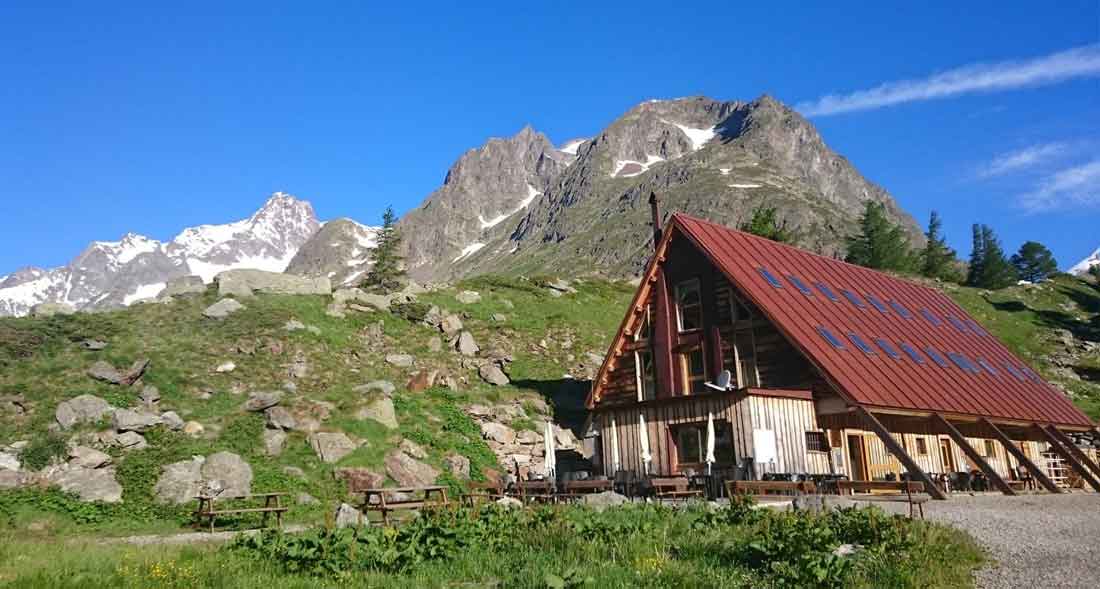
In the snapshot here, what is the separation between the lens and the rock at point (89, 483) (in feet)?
62.2

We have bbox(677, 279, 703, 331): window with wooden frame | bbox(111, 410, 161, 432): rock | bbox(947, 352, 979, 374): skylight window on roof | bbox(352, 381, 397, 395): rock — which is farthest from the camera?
bbox(947, 352, 979, 374): skylight window on roof

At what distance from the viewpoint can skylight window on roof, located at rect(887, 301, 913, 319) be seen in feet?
103

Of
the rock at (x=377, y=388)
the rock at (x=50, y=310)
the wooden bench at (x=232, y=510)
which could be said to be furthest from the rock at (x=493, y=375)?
the rock at (x=50, y=310)

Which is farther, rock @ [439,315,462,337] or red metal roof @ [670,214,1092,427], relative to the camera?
rock @ [439,315,462,337]

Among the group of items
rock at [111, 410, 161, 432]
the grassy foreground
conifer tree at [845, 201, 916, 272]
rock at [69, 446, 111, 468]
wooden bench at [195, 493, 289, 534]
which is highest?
conifer tree at [845, 201, 916, 272]

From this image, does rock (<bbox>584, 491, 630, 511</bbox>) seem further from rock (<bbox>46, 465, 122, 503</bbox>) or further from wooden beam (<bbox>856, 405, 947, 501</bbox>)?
rock (<bbox>46, 465, 122, 503</bbox>)

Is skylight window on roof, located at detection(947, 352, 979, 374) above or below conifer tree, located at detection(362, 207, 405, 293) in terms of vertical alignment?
below

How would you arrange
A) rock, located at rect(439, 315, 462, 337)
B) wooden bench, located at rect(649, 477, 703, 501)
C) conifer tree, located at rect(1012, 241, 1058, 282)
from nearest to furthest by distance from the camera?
wooden bench, located at rect(649, 477, 703, 501) < rock, located at rect(439, 315, 462, 337) < conifer tree, located at rect(1012, 241, 1058, 282)

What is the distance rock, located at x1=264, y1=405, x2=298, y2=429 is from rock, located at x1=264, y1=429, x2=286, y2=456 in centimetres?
20

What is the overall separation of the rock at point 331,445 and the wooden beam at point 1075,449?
23822 millimetres

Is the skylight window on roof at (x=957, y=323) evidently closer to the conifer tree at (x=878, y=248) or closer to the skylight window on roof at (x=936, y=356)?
the skylight window on roof at (x=936, y=356)

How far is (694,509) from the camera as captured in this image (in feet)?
51.7

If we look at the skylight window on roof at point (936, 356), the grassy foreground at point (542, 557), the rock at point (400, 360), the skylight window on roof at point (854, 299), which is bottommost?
the grassy foreground at point (542, 557)

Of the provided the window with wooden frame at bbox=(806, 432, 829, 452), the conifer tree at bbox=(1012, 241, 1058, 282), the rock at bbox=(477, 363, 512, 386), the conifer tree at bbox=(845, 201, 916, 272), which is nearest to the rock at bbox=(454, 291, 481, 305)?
the rock at bbox=(477, 363, 512, 386)
